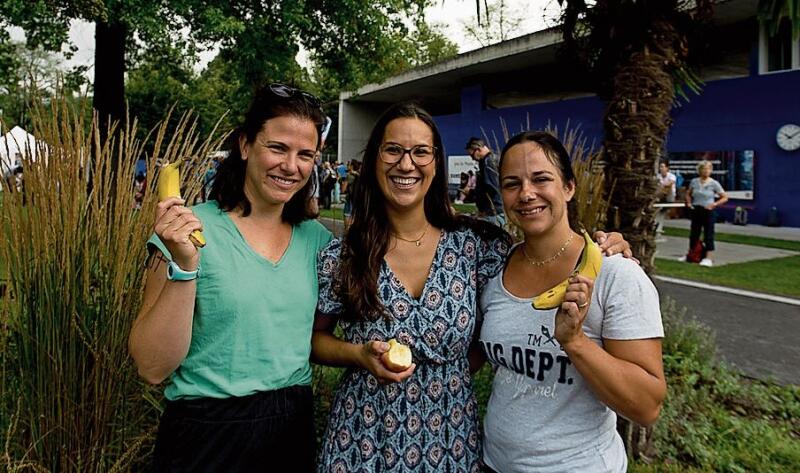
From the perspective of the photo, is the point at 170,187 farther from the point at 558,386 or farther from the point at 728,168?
the point at 728,168

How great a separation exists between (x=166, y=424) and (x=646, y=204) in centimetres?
257

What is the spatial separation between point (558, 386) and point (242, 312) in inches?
37.3

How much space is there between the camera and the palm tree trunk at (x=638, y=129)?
10.4ft

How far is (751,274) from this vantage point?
31.2 ft

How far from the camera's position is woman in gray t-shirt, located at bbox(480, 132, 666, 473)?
1633 mm

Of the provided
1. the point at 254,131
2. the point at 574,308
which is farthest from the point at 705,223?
the point at 254,131

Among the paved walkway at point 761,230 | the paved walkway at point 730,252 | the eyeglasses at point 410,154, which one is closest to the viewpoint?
the eyeglasses at point 410,154

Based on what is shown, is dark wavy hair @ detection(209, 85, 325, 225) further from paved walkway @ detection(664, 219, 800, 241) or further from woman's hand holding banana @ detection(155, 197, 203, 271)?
paved walkway @ detection(664, 219, 800, 241)

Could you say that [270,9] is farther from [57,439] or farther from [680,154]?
[680,154]

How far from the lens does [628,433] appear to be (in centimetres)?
331

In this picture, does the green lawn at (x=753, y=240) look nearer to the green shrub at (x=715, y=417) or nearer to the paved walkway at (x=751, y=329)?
the paved walkway at (x=751, y=329)

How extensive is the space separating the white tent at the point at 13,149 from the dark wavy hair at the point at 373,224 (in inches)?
47.3

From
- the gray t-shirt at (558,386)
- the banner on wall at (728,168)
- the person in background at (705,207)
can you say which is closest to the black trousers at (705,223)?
the person in background at (705,207)

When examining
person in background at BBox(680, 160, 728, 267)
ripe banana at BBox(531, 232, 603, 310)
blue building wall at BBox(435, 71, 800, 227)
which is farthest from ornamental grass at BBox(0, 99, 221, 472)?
blue building wall at BBox(435, 71, 800, 227)
